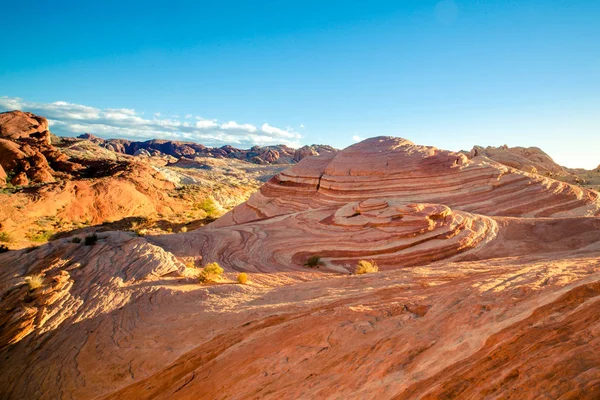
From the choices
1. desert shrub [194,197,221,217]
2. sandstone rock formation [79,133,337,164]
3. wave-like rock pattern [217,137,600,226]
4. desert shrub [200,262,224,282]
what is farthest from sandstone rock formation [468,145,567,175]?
sandstone rock formation [79,133,337,164]

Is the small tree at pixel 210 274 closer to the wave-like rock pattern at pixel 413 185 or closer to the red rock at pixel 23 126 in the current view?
the wave-like rock pattern at pixel 413 185

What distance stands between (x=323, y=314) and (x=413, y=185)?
54.5ft

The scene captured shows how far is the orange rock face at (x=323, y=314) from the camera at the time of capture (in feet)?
14.6

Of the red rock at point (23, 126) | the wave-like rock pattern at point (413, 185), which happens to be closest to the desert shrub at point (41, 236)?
the wave-like rock pattern at point (413, 185)

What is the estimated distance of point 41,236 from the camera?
990 inches

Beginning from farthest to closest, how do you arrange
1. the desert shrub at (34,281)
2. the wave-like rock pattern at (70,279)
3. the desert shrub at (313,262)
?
1. the desert shrub at (313,262)
2. the desert shrub at (34,281)
3. the wave-like rock pattern at (70,279)

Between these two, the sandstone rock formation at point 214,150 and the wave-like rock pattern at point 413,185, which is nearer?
the wave-like rock pattern at point 413,185

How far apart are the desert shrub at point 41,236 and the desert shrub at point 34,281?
58.5ft

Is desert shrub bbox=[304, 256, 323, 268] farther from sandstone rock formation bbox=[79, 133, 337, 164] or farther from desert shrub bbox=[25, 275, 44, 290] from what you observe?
sandstone rock formation bbox=[79, 133, 337, 164]

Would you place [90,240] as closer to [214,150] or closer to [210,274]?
[210,274]

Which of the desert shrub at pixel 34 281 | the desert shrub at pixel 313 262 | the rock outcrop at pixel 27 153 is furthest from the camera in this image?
the rock outcrop at pixel 27 153

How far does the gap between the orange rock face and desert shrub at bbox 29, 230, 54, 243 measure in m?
15.1

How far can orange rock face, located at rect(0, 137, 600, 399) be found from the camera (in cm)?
446

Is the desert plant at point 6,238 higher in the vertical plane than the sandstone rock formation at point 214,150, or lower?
lower
